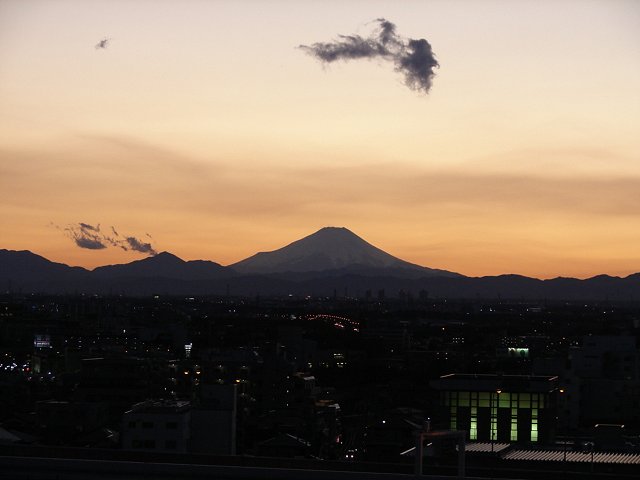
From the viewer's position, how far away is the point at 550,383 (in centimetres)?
1494

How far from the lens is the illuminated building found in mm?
14555

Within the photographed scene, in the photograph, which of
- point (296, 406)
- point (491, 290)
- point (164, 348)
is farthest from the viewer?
point (491, 290)

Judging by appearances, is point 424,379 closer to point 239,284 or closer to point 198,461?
point 198,461

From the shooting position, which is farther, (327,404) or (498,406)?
(327,404)

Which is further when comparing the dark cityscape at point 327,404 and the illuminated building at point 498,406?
the illuminated building at point 498,406

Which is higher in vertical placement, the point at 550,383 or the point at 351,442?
the point at 550,383

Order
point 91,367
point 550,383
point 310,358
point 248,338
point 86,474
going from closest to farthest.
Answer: point 86,474, point 550,383, point 91,367, point 310,358, point 248,338

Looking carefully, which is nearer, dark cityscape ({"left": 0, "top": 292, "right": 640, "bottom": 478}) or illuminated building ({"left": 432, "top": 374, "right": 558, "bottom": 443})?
dark cityscape ({"left": 0, "top": 292, "right": 640, "bottom": 478})

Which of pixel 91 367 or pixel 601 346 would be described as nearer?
pixel 91 367

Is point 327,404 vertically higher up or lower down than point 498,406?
lower down

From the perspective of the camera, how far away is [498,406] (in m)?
14.7

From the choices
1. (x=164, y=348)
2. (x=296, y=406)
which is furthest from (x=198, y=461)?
(x=164, y=348)

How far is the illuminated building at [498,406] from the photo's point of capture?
1455 centimetres

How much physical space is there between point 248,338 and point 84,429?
28358 mm
